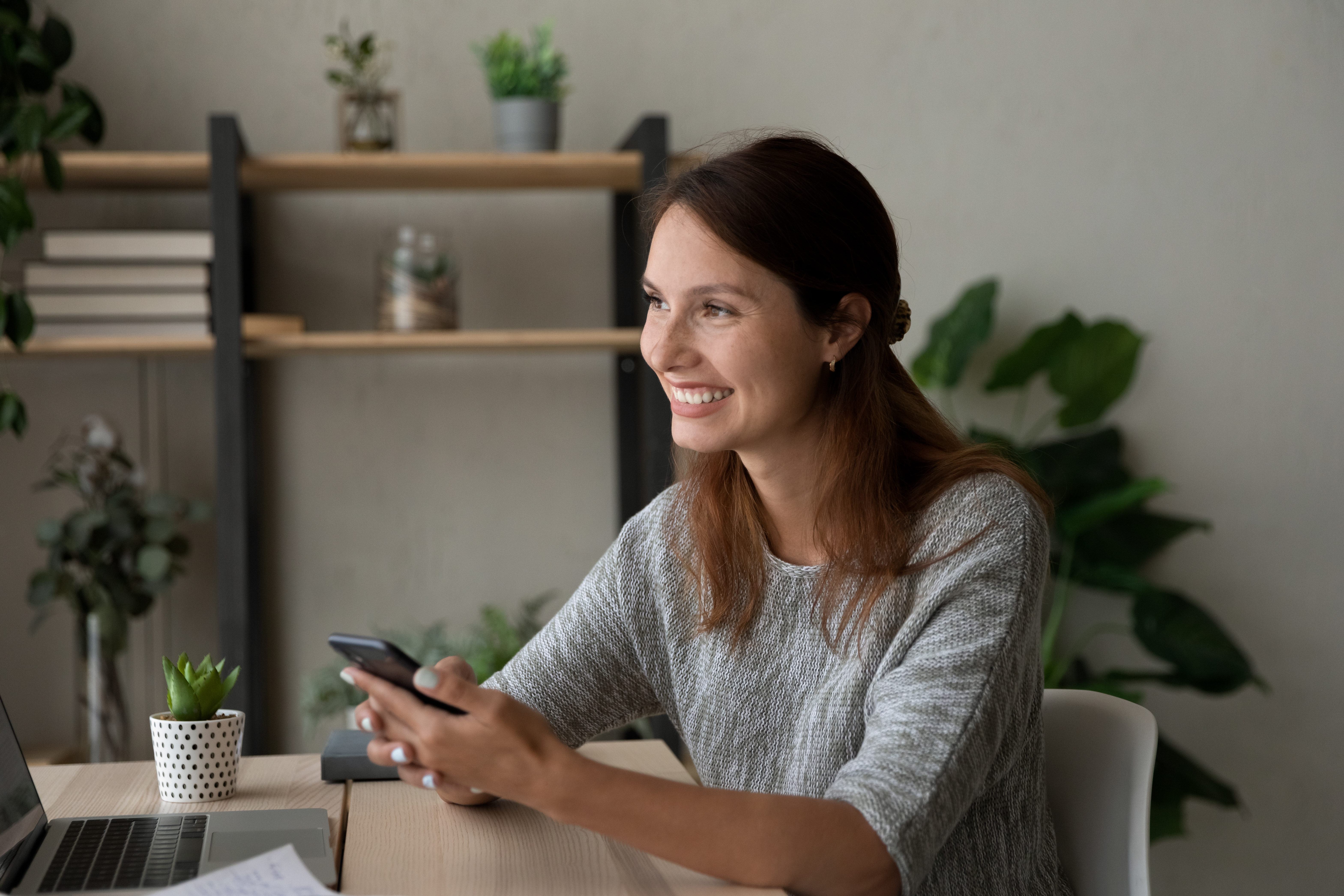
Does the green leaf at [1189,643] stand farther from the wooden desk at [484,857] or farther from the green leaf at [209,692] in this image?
the green leaf at [209,692]

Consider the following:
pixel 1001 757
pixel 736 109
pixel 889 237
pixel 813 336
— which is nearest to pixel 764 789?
pixel 1001 757

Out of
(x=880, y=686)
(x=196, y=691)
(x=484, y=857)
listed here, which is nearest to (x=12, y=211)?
(x=196, y=691)

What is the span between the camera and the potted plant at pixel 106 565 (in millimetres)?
2359

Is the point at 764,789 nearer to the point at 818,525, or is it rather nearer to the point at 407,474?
the point at 818,525

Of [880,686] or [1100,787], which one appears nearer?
[880,686]

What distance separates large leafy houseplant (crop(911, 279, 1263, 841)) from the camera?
2.51 metres

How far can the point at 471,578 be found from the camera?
9.02 feet

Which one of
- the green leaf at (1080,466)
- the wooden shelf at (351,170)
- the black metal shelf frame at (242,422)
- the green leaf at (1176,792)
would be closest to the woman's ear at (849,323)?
the black metal shelf frame at (242,422)

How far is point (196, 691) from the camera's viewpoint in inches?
46.2

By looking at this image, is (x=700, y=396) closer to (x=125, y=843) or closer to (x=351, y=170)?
(x=125, y=843)

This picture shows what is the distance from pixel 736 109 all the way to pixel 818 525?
1.76m

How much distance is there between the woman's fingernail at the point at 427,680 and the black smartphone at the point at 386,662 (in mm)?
12

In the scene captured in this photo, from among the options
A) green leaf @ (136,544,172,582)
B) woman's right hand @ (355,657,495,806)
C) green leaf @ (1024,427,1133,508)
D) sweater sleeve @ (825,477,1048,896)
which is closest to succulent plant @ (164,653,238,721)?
woman's right hand @ (355,657,495,806)

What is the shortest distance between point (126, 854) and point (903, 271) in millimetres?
2275
